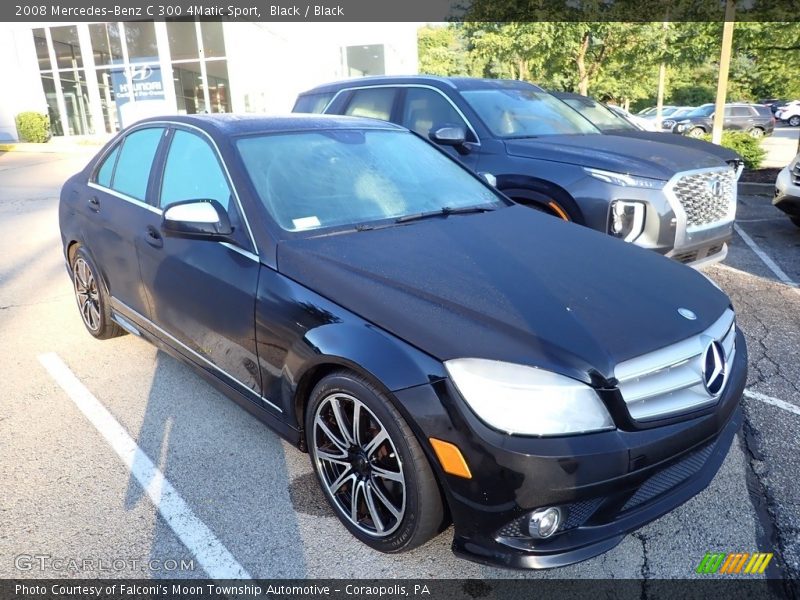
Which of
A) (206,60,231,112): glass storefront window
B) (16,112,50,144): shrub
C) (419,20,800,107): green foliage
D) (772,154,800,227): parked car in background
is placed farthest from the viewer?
(206,60,231,112): glass storefront window

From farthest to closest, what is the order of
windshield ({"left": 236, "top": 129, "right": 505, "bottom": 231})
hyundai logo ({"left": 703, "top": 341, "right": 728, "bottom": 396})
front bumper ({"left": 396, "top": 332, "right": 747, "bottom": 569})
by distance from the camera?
windshield ({"left": 236, "top": 129, "right": 505, "bottom": 231}) < hyundai logo ({"left": 703, "top": 341, "right": 728, "bottom": 396}) < front bumper ({"left": 396, "top": 332, "right": 747, "bottom": 569})

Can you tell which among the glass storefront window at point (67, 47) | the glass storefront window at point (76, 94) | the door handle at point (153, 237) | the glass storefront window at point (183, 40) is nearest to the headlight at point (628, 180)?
the door handle at point (153, 237)

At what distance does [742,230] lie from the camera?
26.8ft

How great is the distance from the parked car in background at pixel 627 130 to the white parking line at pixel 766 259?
91cm

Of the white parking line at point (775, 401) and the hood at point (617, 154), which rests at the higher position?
the hood at point (617, 154)

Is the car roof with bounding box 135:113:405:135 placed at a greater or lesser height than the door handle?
greater

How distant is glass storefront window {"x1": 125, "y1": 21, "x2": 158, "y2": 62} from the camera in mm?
23969

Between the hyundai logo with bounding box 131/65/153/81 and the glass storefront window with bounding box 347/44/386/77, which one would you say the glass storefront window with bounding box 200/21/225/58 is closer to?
the hyundai logo with bounding box 131/65/153/81

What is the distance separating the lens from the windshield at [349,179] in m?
2.98

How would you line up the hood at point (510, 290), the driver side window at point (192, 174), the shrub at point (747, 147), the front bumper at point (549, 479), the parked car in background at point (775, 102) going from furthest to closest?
1. the parked car in background at point (775, 102)
2. the shrub at point (747, 147)
3. the driver side window at point (192, 174)
4. the hood at point (510, 290)
5. the front bumper at point (549, 479)

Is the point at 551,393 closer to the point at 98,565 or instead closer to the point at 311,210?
the point at 311,210

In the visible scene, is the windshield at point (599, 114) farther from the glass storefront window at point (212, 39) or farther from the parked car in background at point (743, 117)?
the parked car in background at point (743, 117)

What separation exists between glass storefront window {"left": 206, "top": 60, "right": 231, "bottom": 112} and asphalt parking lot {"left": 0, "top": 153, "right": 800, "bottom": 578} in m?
22.9
